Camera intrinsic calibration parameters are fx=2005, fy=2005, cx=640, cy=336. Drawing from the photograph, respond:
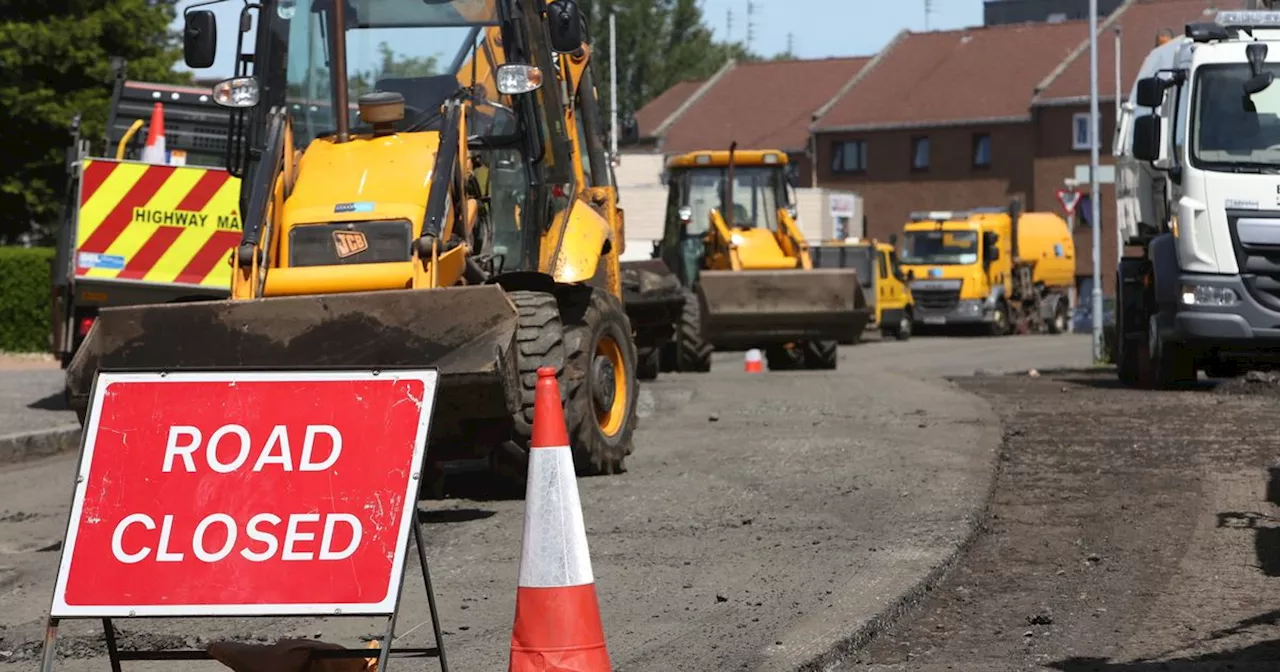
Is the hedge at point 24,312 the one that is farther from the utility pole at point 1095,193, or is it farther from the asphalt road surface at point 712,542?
the utility pole at point 1095,193

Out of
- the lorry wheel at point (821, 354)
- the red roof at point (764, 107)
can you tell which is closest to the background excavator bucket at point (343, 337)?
the lorry wheel at point (821, 354)

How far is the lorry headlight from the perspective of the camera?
17.3m

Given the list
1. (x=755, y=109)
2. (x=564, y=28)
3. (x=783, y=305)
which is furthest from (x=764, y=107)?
(x=564, y=28)

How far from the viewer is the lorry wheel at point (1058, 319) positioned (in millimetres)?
52094

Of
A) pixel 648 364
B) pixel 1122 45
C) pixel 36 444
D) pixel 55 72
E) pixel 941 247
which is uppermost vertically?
pixel 1122 45

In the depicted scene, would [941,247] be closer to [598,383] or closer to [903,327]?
[903,327]

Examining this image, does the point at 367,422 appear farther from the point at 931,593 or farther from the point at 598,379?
the point at 598,379

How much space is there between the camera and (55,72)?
31938 millimetres

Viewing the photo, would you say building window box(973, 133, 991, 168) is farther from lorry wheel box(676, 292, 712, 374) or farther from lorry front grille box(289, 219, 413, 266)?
lorry front grille box(289, 219, 413, 266)

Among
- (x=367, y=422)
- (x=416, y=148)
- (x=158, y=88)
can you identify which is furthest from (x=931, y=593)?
(x=158, y=88)

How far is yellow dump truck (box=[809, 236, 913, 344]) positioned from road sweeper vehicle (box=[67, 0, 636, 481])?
3192 centimetres

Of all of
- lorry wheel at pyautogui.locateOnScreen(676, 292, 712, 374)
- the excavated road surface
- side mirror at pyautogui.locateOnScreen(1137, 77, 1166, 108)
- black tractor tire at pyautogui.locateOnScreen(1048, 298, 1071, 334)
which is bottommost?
black tractor tire at pyautogui.locateOnScreen(1048, 298, 1071, 334)

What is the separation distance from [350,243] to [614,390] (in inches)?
84.2

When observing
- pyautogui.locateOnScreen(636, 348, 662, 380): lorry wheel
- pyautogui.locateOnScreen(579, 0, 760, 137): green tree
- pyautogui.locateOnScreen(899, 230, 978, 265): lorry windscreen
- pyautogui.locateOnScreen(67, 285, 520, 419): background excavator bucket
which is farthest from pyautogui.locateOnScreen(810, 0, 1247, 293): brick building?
pyautogui.locateOnScreen(67, 285, 520, 419): background excavator bucket
